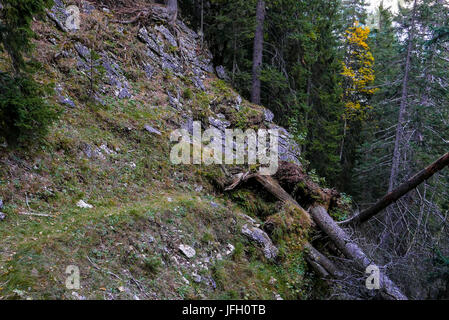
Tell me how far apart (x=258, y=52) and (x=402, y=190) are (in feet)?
30.3

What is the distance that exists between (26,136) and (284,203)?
6.10 m

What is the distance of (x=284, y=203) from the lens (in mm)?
8219

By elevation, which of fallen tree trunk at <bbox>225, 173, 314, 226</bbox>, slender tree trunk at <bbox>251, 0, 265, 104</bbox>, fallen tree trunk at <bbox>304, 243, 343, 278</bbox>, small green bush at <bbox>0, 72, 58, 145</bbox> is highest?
slender tree trunk at <bbox>251, 0, 265, 104</bbox>

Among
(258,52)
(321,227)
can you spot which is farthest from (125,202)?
(258,52)

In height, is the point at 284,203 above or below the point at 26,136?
below

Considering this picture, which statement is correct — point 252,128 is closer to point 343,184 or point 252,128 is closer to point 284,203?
point 284,203

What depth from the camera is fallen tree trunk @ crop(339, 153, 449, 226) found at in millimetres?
6196

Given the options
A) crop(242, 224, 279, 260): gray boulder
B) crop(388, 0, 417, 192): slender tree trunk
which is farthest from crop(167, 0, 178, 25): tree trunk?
crop(388, 0, 417, 192): slender tree trunk

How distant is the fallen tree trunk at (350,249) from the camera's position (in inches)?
231

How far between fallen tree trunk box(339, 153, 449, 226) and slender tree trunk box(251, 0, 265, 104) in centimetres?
742

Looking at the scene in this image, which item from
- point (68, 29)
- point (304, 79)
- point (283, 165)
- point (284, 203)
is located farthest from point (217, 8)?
point (284, 203)
